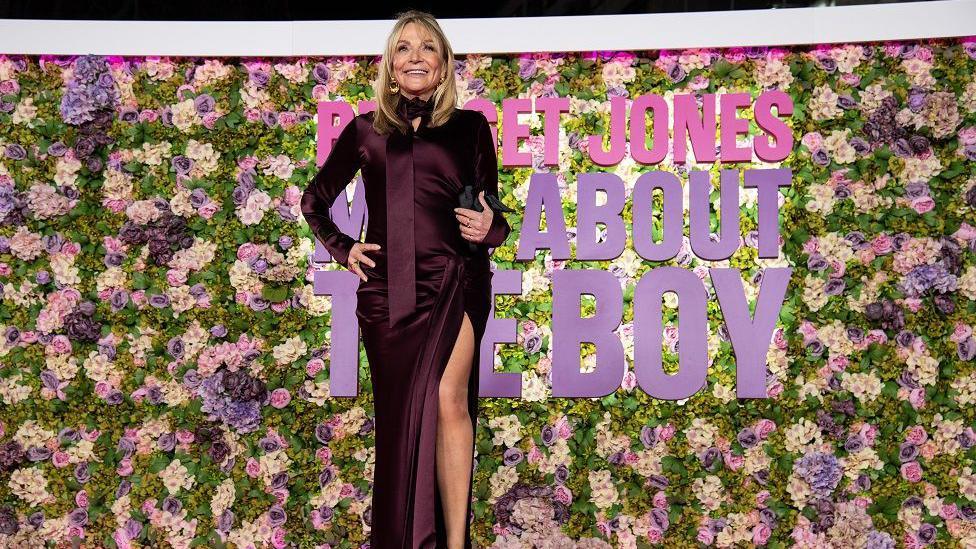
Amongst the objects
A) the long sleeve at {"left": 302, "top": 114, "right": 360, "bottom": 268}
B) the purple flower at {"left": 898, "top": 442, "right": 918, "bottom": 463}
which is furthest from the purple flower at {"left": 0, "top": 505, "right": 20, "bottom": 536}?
the purple flower at {"left": 898, "top": 442, "right": 918, "bottom": 463}

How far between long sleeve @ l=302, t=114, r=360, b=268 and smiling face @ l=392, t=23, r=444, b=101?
0.77 feet

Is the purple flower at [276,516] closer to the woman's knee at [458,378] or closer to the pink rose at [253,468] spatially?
the pink rose at [253,468]

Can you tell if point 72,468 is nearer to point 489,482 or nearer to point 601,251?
point 489,482

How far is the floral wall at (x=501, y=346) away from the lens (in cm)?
368

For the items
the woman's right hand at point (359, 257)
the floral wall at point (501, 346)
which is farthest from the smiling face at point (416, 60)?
the floral wall at point (501, 346)

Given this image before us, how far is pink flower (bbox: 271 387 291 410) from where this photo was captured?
3.86m

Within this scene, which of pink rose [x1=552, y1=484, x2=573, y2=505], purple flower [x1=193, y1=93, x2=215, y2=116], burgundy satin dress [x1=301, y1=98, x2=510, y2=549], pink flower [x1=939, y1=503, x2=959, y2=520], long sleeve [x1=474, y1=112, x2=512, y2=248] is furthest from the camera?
purple flower [x1=193, y1=93, x2=215, y2=116]

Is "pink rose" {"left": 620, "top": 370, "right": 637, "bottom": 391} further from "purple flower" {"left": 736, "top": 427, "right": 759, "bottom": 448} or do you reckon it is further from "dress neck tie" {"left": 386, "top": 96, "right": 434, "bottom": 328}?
"dress neck tie" {"left": 386, "top": 96, "right": 434, "bottom": 328}

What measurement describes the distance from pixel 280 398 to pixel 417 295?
164cm

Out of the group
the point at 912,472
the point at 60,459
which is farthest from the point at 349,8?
the point at 912,472

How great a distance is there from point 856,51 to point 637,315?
1374 mm

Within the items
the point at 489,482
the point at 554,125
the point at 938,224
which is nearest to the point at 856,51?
the point at 938,224

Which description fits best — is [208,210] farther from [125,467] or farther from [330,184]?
[330,184]

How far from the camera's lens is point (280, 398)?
386cm
